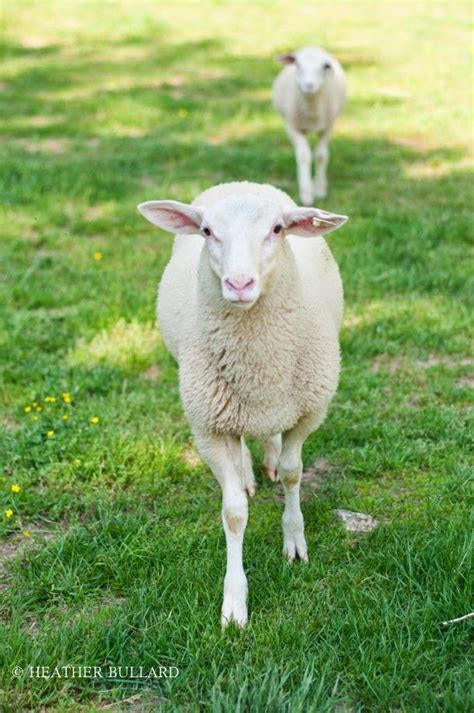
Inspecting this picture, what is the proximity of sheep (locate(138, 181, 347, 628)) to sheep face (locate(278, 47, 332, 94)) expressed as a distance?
14.7 feet

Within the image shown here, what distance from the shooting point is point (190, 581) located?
3.27 metres

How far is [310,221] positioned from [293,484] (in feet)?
3.36

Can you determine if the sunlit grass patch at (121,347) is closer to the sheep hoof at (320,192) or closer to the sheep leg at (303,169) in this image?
the sheep leg at (303,169)

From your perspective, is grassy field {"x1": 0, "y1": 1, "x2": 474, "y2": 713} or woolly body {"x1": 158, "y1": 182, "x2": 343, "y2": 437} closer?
grassy field {"x1": 0, "y1": 1, "x2": 474, "y2": 713}

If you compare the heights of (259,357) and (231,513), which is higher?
(259,357)

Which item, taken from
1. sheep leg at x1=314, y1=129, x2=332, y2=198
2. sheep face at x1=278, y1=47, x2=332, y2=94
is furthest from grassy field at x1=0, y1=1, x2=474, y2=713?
sheep face at x1=278, y1=47, x2=332, y2=94

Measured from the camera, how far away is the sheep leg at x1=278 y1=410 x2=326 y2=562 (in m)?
3.46

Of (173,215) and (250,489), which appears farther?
(250,489)

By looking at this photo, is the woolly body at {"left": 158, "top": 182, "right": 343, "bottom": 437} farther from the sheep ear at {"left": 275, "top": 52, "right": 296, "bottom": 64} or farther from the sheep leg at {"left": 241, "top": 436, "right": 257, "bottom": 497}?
the sheep ear at {"left": 275, "top": 52, "right": 296, "bottom": 64}

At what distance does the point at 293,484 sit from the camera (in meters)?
3.51

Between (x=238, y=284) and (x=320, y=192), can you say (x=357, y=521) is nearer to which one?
(x=238, y=284)

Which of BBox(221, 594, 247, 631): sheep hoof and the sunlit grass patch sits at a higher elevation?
the sunlit grass patch

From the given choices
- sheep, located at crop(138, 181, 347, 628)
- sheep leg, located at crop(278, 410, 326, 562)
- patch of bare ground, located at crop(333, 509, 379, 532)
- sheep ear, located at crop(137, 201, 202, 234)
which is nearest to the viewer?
sheep, located at crop(138, 181, 347, 628)

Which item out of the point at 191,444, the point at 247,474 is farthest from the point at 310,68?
the point at 247,474
